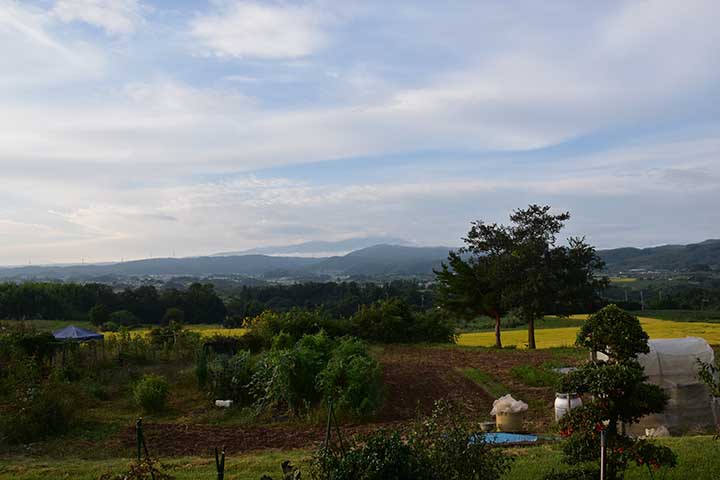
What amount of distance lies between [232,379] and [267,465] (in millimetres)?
5524

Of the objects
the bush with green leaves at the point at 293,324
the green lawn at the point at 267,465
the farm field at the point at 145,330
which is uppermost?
the bush with green leaves at the point at 293,324

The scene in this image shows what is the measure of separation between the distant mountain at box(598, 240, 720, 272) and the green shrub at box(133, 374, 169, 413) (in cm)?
9876

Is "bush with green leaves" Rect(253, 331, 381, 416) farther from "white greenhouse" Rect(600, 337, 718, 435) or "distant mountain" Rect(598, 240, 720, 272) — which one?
"distant mountain" Rect(598, 240, 720, 272)

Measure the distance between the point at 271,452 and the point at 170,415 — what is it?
13.8 feet

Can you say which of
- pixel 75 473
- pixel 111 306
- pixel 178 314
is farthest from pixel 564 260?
pixel 111 306

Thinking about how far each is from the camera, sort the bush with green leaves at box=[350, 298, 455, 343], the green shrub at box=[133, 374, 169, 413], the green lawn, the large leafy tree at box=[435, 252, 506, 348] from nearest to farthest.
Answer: the green lawn
the green shrub at box=[133, 374, 169, 413]
the bush with green leaves at box=[350, 298, 455, 343]
the large leafy tree at box=[435, 252, 506, 348]

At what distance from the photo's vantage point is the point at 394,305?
21.8 meters

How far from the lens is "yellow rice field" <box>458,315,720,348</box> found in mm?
21484

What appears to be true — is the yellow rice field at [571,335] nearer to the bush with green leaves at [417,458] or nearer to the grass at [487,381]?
the grass at [487,381]

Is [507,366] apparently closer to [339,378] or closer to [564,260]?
[339,378]

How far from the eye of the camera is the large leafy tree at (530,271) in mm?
20531

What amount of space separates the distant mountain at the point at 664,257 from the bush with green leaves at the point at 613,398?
336 feet

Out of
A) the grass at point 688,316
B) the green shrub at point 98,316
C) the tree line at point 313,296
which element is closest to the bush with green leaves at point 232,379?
the grass at point 688,316

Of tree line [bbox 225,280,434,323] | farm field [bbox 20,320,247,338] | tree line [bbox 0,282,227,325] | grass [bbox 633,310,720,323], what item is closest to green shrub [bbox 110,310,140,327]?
tree line [bbox 0,282,227,325]
